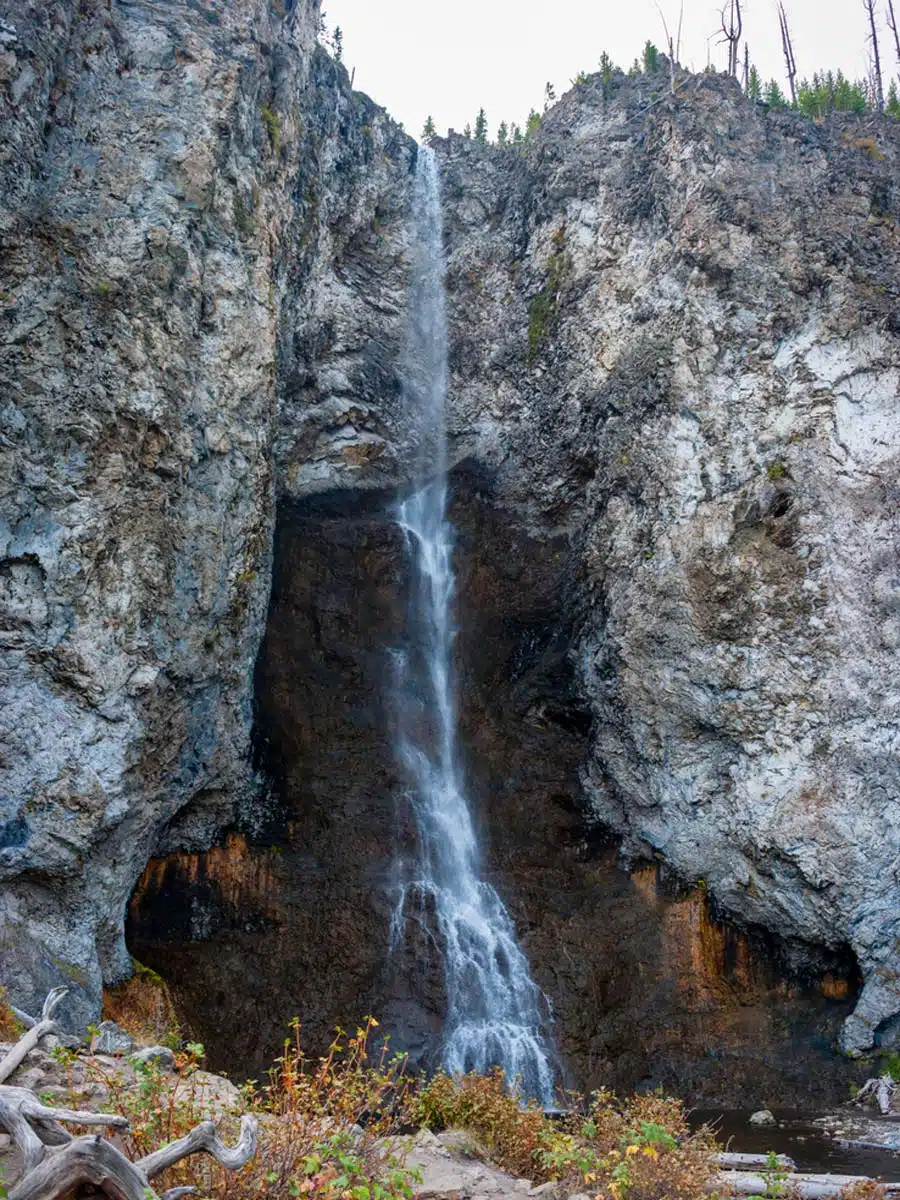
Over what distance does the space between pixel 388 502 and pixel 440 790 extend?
8198 millimetres

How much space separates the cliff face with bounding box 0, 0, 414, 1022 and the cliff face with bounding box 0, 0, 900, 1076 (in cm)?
7

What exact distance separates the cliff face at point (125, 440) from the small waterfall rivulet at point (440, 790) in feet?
13.2

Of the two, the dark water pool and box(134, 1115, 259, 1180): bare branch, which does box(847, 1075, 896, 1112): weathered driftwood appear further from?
box(134, 1115, 259, 1180): bare branch

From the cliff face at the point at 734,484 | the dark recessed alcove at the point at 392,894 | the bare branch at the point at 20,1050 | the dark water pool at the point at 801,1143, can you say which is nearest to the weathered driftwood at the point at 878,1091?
the dark recessed alcove at the point at 392,894

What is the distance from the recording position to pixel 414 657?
2186 centimetres

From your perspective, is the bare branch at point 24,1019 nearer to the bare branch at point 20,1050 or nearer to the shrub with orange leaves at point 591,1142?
the bare branch at point 20,1050

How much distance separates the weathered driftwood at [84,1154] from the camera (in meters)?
4.59

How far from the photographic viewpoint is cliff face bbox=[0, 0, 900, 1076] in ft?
48.0

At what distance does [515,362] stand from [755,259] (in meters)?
6.99

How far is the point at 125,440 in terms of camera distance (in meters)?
15.1

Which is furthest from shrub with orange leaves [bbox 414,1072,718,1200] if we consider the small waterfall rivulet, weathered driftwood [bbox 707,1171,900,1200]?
the small waterfall rivulet

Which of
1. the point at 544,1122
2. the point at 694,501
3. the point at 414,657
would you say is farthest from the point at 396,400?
the point at 544,1122

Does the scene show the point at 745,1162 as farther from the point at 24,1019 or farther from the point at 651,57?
the point at 651,57

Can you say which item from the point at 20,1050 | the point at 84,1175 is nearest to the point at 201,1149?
the point at 84,1175
